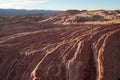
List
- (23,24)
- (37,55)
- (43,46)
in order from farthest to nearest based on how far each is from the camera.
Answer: (23,24) < (43,46) < (37,55)

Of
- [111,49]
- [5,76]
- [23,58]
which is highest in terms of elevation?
[111,49]

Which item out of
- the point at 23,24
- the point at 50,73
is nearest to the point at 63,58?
the point at 50,73

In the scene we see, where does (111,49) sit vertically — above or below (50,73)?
above

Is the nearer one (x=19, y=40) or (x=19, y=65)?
(x=19, y=65)

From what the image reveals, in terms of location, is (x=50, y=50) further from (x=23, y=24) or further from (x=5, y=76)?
(x=23, y=24)

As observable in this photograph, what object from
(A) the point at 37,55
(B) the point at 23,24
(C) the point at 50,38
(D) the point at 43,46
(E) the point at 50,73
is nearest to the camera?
(E) the point at 50,73

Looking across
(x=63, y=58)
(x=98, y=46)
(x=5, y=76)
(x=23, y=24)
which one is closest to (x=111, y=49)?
→ (x=98, y=46)
